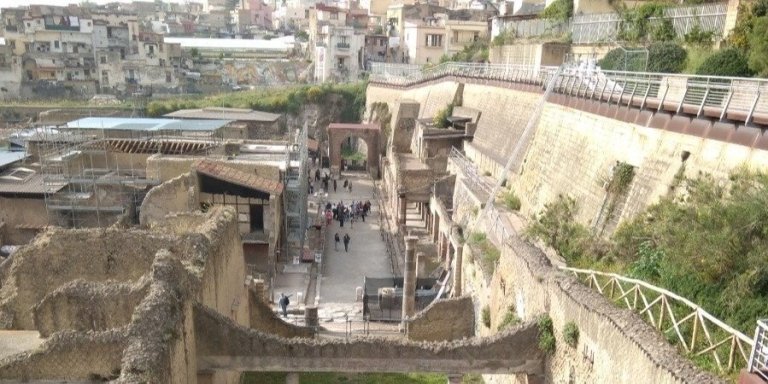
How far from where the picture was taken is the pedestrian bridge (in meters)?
11.3

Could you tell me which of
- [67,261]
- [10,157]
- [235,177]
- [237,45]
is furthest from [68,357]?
[237,45]

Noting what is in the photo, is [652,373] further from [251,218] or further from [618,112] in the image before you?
[251,218]

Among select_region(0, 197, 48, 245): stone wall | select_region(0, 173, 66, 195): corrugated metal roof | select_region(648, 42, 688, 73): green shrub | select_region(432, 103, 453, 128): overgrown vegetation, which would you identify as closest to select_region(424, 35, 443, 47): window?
select_region(432, 103, 453, 128): overgrown vegetation

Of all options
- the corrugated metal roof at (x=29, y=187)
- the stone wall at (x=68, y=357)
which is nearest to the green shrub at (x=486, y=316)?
the stone wall at (x=68, y=357)

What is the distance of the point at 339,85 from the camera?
2210 inches

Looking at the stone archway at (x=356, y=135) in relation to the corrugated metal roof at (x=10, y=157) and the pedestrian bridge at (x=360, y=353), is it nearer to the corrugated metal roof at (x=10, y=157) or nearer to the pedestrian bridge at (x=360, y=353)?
the corrugated metal roof at (x=10, y=157)

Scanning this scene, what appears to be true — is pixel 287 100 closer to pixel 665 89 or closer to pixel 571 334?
Answer: pixel 665 89

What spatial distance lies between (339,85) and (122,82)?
2200 cm

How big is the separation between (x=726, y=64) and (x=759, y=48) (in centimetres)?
128

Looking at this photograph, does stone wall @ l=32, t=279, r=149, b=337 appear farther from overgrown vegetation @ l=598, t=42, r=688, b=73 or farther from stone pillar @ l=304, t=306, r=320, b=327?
overgrown vegetation @ l=598, t=42, r=688, b=73

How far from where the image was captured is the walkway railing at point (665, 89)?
12703 mm

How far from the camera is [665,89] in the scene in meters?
15.3

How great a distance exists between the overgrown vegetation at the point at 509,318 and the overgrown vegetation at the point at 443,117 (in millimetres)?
24661

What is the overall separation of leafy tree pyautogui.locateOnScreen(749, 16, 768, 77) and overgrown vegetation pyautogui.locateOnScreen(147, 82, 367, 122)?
126ft
